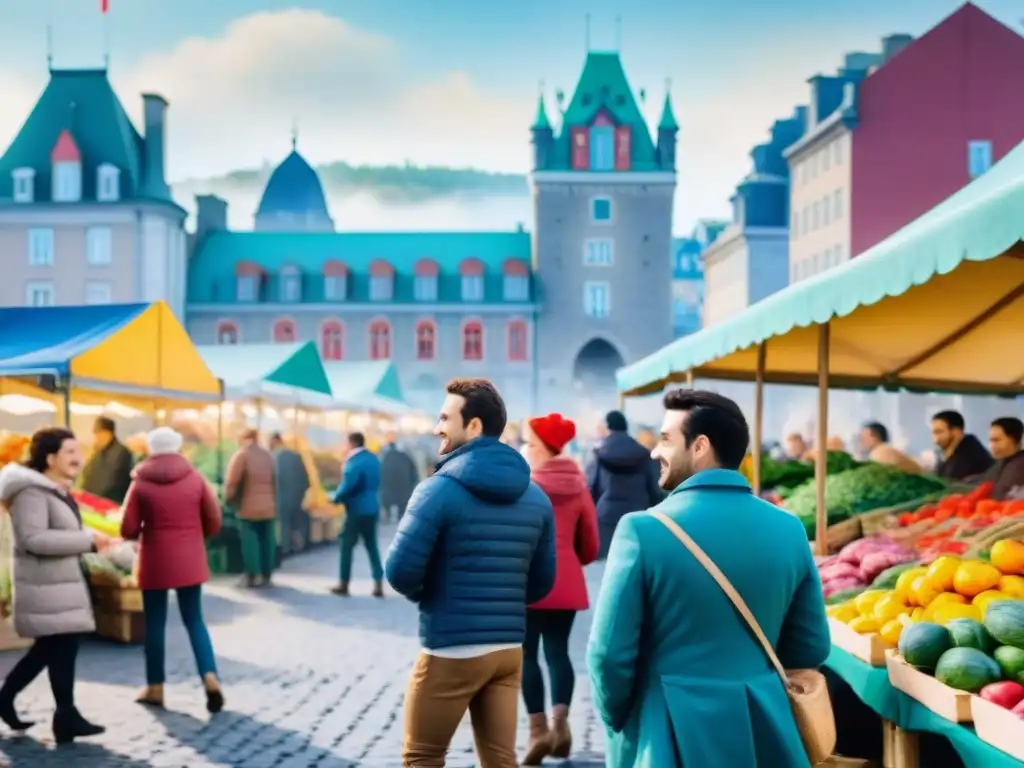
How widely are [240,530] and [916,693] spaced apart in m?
11.6

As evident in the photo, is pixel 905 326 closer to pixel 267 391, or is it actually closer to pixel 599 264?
pixel 267 391

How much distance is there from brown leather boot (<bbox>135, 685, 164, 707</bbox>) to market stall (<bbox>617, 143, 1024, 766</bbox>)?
3912 millimetres

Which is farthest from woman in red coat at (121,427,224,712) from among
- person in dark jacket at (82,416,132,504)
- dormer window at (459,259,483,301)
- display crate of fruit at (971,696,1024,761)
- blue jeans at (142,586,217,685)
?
dormer window at (459,259,483,301)

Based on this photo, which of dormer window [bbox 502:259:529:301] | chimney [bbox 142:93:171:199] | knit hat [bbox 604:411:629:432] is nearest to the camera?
knit hat [bbox 604:411:629:432]

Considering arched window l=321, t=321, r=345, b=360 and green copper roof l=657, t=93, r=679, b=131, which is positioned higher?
green copper roof l=657, t=93, r=679, b=131

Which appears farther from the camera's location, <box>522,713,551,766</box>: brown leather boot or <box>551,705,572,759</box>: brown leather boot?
<box>551,705,572,759</box>: brown leather boot

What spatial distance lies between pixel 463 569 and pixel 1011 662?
1829 millimetres

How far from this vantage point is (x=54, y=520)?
283 inches

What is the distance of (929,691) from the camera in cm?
467

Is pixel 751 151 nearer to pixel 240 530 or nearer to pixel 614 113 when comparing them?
pixel 614 113

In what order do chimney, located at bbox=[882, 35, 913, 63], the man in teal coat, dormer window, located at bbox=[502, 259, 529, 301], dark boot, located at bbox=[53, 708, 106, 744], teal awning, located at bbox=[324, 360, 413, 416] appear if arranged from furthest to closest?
dormer window, located at bbox=[502, 259, 529, 301], chimney, located at bbox=[882, 35, 913, 63], teal awning, located at bbox=[324, 360, 413, 416], dark boot, located at bbox=[53, 708, 106, 744], the man in teal coat

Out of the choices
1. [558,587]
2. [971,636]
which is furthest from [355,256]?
[971,636]

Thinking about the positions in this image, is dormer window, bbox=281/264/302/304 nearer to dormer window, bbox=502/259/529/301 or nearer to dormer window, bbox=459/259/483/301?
dormer window, bbox=459/259/483/301

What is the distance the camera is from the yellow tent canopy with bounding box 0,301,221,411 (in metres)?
11.6
